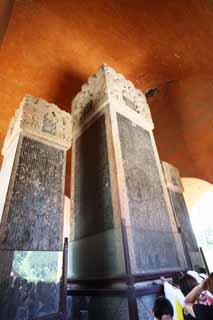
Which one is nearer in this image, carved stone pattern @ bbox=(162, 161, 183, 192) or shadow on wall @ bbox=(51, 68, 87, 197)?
carved stone pattern @ bbox=(162, 161, 183, 192)

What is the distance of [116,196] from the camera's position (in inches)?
131

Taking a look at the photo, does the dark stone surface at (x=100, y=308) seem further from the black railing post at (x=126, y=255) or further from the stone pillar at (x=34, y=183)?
the stone pillar at (x=34, y=183)

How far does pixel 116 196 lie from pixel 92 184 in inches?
34.4

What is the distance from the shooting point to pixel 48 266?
2.85 metres

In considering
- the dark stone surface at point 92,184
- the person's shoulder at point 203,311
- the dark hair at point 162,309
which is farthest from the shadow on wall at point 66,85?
the person's shoulder at point 203,311

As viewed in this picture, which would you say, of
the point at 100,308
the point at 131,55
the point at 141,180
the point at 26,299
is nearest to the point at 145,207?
the point at 141,180

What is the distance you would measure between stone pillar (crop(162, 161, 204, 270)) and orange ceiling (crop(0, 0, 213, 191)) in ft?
4.15

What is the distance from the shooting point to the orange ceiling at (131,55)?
551 centimetres

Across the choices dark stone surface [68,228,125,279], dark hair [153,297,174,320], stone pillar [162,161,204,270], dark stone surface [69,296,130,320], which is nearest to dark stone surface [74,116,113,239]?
dark stone surface [68,228,125,279]

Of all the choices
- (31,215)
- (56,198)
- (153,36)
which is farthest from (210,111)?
(31,215)

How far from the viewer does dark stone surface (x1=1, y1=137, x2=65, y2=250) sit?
9.35ft

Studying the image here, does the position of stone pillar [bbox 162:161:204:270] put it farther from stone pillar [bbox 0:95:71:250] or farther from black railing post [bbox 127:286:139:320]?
Result: stone pillar [bbox 0:95:71:250]

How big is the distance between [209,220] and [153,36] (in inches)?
350

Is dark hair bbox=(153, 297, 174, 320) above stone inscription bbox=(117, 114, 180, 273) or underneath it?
underneath
